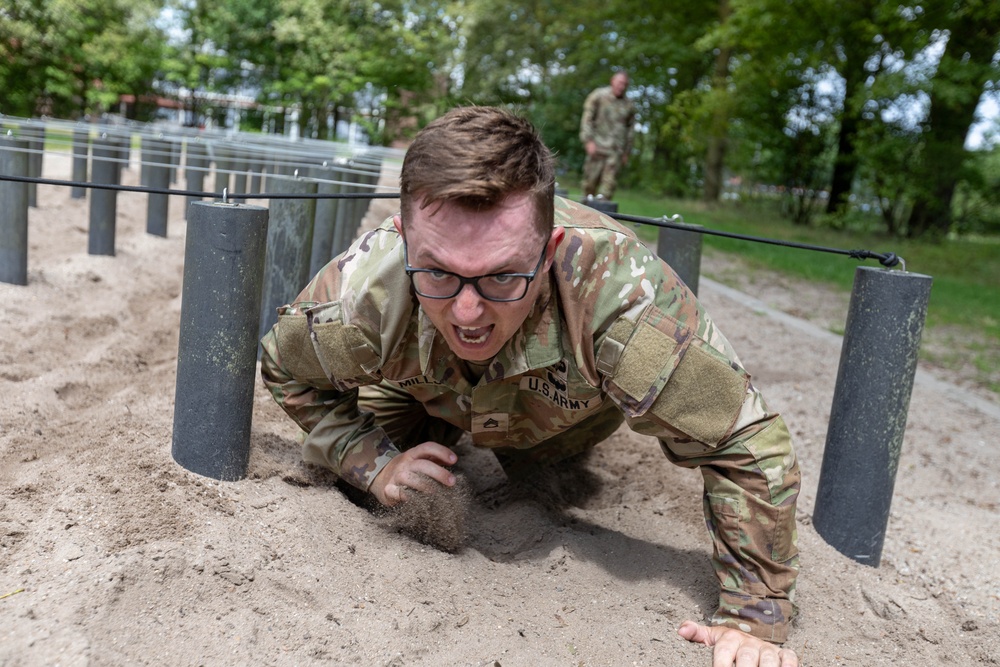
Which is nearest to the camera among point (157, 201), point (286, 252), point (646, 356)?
point (646, 356)

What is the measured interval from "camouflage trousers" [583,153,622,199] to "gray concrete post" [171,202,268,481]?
38.6 feet

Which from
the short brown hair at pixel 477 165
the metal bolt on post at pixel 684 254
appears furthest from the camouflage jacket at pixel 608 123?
the short brown hair at pixel 477 165

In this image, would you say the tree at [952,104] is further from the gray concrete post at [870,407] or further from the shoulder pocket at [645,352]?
the shoulder pocket at [645,352]

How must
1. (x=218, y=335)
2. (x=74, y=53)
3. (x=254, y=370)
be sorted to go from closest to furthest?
1. (x=218, y=335)
2. (x=254, y=370)
3. (x=74, y=53)

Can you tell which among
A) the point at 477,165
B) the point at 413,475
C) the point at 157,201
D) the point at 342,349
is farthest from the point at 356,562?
the point at 157,201

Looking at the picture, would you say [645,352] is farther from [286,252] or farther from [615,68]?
[615,68]

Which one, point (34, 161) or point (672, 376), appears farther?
point (34, 161)

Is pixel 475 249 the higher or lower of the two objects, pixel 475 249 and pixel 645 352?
the higher

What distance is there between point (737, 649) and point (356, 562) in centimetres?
98

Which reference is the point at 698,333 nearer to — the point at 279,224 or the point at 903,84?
the point at 279,224

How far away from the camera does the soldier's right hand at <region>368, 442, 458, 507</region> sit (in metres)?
2.64

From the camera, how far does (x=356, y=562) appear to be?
2.42m

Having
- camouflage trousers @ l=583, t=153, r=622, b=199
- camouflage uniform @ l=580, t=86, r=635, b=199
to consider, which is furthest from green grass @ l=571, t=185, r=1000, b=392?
camouflage uniform @ l=580, t=86, r=635, b=199

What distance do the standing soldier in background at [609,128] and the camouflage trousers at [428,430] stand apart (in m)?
11.0
